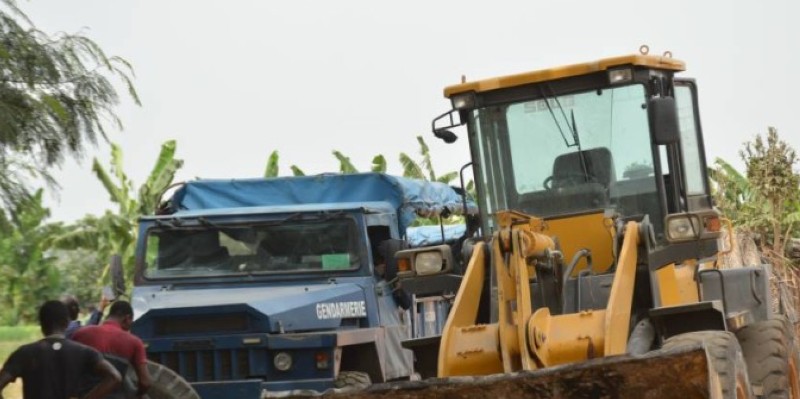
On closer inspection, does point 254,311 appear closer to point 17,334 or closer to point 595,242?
point 595,242

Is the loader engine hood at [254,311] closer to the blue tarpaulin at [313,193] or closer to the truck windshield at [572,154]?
the blue tarpaulin at [313,193]

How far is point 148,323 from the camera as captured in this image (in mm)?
12523

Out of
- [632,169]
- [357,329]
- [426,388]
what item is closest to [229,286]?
[357,329]

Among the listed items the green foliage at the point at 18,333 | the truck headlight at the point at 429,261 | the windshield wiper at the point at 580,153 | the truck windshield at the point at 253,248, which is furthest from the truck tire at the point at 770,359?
the green foliage at the point at 18,333

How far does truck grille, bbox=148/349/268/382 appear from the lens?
40.2 ft

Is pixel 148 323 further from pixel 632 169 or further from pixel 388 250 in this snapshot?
pixel 632 169

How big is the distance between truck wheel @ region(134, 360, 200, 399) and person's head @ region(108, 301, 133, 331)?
1.10 metres

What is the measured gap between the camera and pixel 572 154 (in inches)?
394

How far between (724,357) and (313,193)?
716cm

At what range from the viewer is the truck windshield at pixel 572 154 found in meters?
9.95

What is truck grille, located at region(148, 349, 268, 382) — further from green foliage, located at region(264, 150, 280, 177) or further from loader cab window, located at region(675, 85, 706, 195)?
green foliage, located at region(264, 150, 280, 177)

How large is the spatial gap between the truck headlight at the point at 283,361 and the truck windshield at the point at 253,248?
53.7 inches

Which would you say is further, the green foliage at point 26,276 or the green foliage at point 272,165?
the green foliage at point 26,276

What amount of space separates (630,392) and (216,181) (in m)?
8.18
